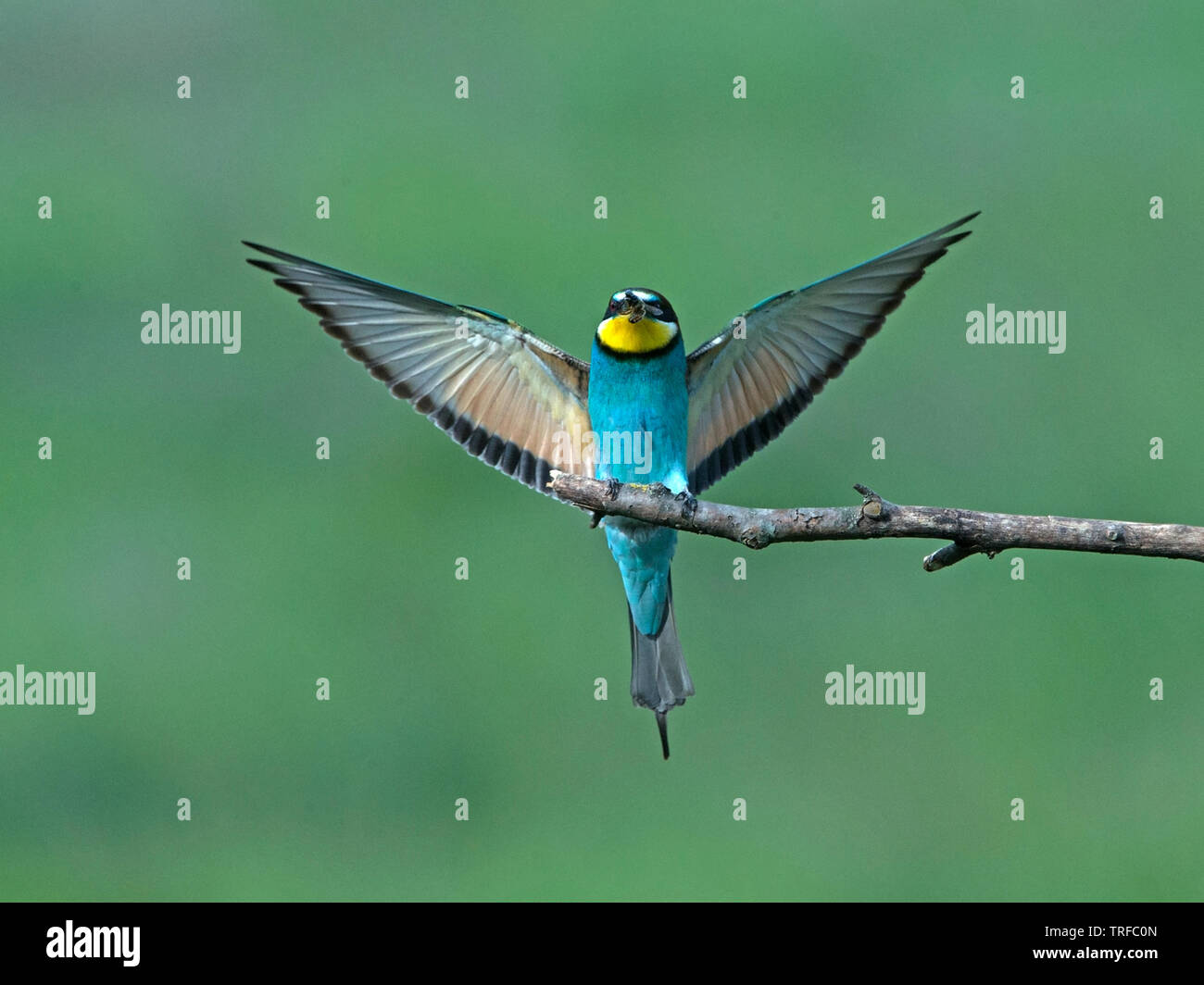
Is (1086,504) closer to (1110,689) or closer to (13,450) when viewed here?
(1110,689)

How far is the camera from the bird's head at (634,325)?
299 centimetres

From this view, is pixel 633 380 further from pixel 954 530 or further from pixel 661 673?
pixel 954 530

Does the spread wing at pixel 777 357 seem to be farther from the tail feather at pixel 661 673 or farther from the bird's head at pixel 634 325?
the tail feather at pixel 661 673

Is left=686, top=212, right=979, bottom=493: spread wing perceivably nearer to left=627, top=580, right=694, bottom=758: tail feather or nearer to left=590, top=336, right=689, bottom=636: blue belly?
left=590, top=336, right=689, bottom=636: blue belly

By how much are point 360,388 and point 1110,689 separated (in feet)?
10.1

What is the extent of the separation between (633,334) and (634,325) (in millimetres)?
17

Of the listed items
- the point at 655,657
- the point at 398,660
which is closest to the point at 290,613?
the point at 398,660

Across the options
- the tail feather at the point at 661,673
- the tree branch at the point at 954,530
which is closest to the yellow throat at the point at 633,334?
the tail feather at the point at 661,673

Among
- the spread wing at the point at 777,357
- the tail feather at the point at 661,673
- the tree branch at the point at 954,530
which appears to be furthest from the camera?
the tail feather at the point at 661,673

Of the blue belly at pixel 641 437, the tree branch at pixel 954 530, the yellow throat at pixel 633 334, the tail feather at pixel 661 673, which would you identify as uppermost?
the yellow throat at pixel 633 334

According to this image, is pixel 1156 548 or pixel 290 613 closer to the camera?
pixel 1156 548

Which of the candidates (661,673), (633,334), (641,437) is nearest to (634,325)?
(633,334)

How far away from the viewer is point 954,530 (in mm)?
2277

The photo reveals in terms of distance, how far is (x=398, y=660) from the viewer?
5918 millimetres
